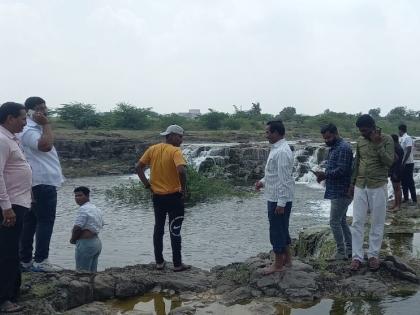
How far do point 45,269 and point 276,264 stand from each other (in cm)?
247

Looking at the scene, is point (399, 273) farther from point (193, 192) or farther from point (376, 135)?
point (193, 192)

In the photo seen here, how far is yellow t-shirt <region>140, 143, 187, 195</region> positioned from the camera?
5.81 meters

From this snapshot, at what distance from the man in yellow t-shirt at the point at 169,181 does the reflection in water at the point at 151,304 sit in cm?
65

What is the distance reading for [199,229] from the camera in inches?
465

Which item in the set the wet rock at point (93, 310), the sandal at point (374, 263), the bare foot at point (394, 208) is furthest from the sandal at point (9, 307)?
the bare foot at point (394, 208)

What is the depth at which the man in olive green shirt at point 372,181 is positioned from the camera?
18.1 feet

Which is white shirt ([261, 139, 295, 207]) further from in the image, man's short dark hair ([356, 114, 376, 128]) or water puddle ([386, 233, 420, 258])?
water puddle ([386, 233, 420, 258])

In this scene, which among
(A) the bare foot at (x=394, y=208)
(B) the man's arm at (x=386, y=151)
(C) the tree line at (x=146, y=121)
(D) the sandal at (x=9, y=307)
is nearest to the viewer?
(D) the sandal at (x=9, y=307)

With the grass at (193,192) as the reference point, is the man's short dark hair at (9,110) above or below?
above

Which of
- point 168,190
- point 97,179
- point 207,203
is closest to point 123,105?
point 97,179

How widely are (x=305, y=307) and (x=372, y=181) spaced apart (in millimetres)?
1526

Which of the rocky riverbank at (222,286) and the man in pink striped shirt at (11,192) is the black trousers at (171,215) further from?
the man in pink striped shirt at (11,192)

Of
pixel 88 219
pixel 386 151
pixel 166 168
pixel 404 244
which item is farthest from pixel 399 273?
pixel 88 219

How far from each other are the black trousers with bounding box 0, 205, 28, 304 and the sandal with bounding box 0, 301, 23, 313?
4cm
